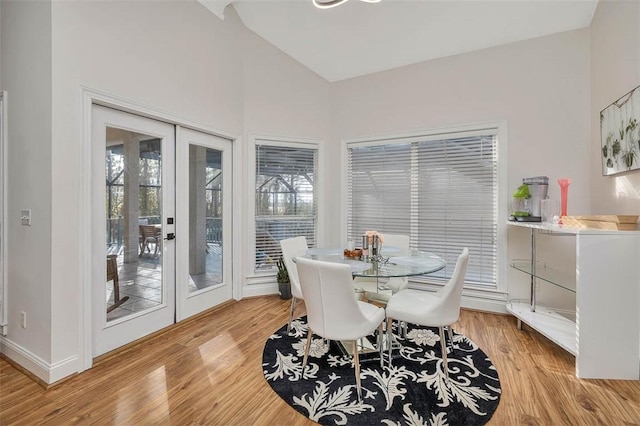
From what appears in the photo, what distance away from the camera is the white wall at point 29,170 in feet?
6.60

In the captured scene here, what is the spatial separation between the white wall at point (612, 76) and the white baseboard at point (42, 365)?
14.5ft

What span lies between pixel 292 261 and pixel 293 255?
0.29 feet

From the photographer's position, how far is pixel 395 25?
3055 millimetres

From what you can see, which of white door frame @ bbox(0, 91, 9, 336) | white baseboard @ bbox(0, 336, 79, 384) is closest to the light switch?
white door frame @ bbox(0, 91, 9, 336)

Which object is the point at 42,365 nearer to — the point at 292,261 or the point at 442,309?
→ the point at 292,261

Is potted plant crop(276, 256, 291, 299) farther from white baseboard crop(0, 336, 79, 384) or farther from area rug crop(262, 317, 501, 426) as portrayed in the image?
white baseboard crop(0, 336, 79, 384)

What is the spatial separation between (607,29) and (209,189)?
424cm

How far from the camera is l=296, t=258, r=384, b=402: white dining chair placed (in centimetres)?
178

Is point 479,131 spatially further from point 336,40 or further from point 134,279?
point 134,279

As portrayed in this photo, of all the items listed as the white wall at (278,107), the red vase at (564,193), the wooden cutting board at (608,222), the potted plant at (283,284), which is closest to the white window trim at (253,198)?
the white wall at (278,107)

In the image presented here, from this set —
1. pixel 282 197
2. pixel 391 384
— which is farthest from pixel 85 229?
pixel 391 384

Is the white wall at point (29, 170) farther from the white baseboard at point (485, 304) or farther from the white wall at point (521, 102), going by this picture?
the white baseboard at point (485, 304)

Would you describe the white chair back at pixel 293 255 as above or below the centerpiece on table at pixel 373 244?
below

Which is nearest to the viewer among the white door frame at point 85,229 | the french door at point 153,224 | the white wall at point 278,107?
the white door frame at point 85,229
